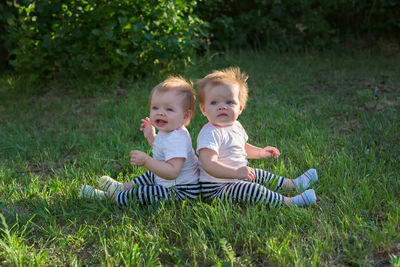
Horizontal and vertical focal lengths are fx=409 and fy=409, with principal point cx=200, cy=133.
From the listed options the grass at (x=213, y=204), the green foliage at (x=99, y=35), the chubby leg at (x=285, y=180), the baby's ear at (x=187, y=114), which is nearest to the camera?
the grass at (x=213, y=204)

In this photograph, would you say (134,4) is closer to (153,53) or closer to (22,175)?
(153,53)

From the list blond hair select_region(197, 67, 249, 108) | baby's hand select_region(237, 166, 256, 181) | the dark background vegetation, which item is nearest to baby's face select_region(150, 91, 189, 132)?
blond hair select_region(197, 67, 249, 108)

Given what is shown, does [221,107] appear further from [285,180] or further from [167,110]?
[285,180]

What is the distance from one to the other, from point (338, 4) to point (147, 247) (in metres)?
5.99

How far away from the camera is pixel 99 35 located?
4.82m

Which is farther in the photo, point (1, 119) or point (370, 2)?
point (370, 2)

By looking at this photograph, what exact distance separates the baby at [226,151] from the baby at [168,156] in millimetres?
98

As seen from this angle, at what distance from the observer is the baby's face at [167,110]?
2555 millimetres

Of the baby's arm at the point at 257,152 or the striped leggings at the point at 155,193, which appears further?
the baby's arm at the point at 257,152

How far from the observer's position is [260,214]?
2375 millimetres

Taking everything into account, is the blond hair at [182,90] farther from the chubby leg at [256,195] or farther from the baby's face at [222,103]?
the chubby leg at [256,195]

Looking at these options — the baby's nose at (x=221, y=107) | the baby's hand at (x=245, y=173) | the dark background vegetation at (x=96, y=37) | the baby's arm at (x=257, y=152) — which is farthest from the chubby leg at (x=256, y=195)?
the dark background vegetation at (x=96, y=37)

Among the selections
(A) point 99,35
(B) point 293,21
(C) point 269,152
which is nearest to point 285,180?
(C) point 269,152

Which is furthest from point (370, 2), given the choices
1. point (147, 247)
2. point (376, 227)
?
point (147, 247)
